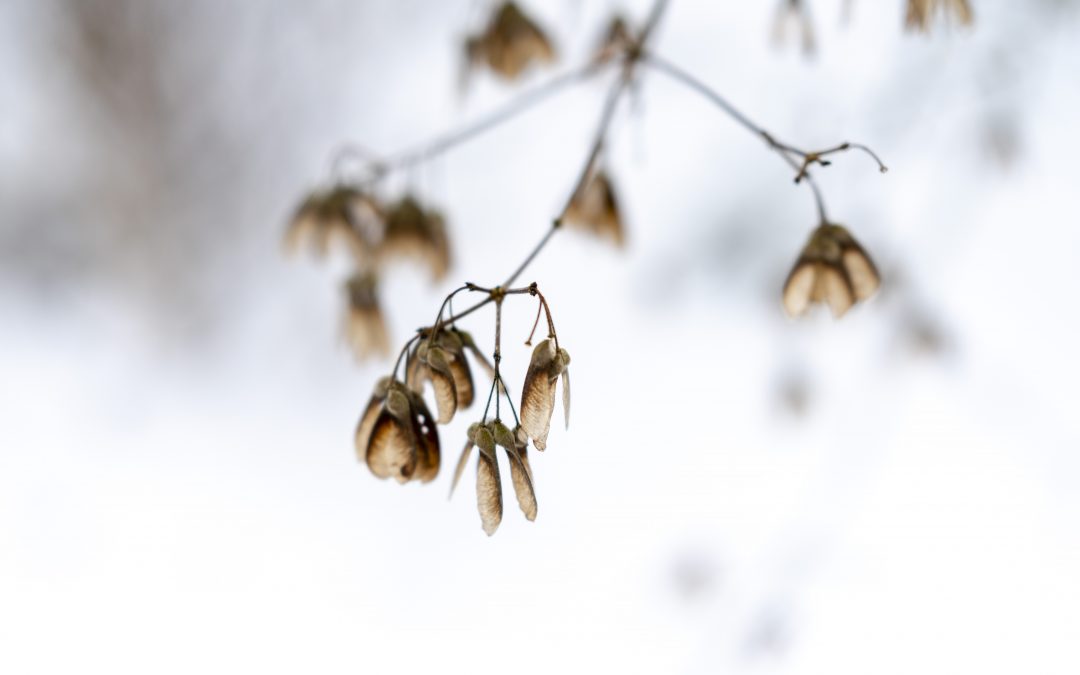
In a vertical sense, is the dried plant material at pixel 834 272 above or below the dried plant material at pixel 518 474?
above

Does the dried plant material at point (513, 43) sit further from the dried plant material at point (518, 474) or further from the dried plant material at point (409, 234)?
the dried plant material at point (518, 474)

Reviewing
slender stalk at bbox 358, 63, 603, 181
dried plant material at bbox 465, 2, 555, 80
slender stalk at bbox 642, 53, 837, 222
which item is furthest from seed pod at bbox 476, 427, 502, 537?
dried plant material at bbox 465, 2, 555, 80

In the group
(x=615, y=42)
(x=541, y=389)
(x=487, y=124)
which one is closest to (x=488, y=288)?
(x=487, y=124)

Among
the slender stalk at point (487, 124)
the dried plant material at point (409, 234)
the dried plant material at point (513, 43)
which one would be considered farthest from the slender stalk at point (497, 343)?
the dried plant material at point (513, 43)

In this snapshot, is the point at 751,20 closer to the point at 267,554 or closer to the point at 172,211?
the point at 267,554

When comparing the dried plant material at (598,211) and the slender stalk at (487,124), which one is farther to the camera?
the dried plant material at (598,211)

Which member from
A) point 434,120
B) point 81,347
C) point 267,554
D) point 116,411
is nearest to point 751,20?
point 434,120

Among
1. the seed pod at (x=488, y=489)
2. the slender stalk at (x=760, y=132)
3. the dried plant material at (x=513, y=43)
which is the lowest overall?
the seed pod at (x=488, y=489)

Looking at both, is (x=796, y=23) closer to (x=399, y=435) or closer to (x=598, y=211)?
(x=598, y=211)
